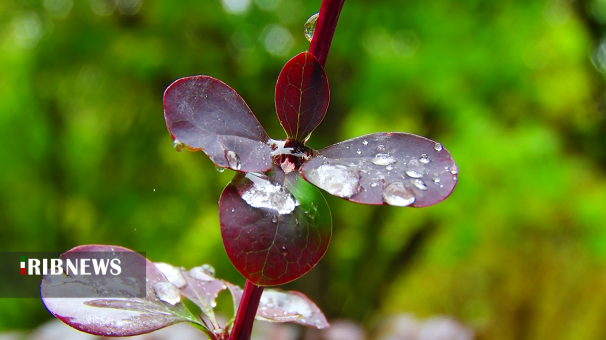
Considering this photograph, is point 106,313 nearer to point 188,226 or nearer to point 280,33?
point 280,33

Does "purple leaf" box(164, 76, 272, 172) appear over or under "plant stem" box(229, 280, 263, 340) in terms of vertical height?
over

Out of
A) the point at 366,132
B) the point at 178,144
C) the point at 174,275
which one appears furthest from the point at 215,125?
the point at 366,132

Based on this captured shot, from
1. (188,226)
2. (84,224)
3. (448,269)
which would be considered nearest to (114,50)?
(188,226)

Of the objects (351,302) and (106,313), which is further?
(351,302)

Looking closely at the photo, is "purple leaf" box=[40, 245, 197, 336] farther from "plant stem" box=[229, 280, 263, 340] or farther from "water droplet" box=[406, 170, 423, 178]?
"water droplet" box=[406, 170, 423, 178]

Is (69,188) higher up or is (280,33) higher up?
(280,33)

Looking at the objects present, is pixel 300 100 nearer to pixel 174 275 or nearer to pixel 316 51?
pixel 316 51

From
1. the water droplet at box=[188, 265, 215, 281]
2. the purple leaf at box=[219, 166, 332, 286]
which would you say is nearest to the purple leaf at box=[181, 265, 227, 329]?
the water droplet at box=[188, 265, 215, 281]
